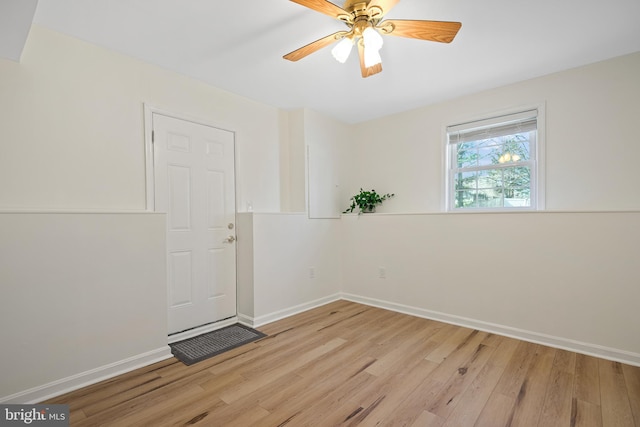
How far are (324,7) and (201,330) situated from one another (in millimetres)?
2977

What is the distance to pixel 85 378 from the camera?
2109 millimetres

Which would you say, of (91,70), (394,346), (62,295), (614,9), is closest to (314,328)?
(394,346)

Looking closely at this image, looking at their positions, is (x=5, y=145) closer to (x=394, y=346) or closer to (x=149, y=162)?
(x=149, y=162)

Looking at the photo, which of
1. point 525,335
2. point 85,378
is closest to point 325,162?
point 525,335

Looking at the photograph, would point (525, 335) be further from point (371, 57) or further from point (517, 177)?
point (371, 57)

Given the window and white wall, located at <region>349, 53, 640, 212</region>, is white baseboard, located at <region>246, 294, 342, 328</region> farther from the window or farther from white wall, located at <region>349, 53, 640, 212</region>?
the window

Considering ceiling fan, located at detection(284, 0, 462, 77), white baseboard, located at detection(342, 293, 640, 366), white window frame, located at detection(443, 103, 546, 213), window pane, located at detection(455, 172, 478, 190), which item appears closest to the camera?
ceiling fan, located at detection(284, 0, 462, 77)

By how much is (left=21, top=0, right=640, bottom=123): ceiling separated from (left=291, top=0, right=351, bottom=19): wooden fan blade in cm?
34

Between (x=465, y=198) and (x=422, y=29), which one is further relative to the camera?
(x=465, y=198)

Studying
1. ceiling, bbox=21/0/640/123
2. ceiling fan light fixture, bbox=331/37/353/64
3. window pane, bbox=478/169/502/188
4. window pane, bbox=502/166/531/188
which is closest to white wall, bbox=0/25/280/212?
ceiling, bbox=21/0/640/123

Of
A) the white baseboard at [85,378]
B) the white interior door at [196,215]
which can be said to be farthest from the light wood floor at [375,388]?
the white interior door at [196,215]

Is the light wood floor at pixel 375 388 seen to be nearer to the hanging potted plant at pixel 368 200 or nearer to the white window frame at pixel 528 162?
the white window frame at pixel 528 162

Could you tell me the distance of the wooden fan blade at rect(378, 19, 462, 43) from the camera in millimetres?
1802

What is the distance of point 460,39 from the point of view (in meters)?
2.39
